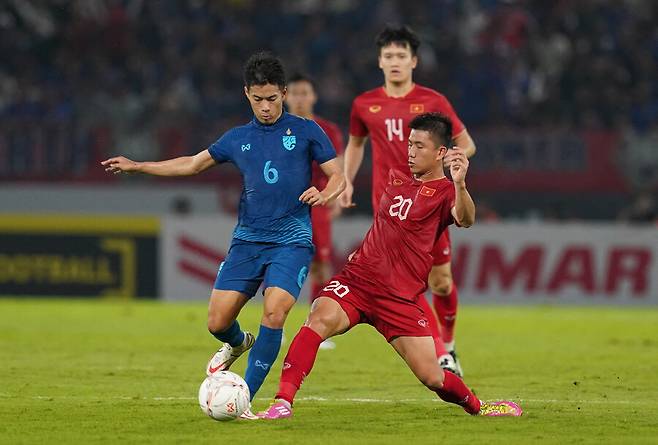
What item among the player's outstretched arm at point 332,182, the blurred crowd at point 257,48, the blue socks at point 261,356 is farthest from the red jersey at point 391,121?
the blurred crowd at point 257,48

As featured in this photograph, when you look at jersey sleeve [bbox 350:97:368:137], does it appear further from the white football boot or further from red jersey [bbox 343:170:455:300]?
red jersey [bbox 343:170:455:300]

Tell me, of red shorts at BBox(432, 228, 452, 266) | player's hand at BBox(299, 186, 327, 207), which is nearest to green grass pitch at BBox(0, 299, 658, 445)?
red shorts at BBox(432, 228, 452, 266)

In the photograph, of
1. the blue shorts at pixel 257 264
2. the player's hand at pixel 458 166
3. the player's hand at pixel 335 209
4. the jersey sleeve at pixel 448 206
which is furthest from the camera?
the player's hand at pixel 335 209

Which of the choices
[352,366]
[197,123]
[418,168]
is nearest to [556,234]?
[197,123]

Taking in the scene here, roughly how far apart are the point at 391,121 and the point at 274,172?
2.27 meters

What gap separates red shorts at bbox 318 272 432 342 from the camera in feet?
24.6

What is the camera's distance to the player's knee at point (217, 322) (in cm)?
802

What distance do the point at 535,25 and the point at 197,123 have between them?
20.8ft

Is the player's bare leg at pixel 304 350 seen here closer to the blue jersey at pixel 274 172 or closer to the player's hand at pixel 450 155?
the blue jersey at pixel 274 172

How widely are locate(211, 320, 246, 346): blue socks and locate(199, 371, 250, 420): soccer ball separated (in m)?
1.10

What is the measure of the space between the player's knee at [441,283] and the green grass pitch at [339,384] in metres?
0.71

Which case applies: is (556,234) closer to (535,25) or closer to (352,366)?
(535,25)

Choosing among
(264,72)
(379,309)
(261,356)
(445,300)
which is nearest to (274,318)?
(261,356)

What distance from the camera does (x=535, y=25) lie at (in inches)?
882
